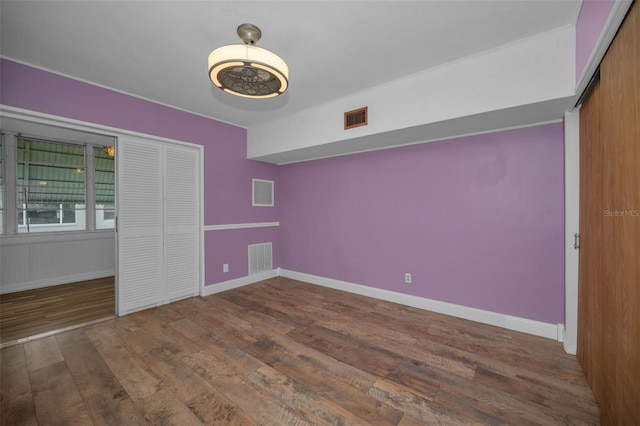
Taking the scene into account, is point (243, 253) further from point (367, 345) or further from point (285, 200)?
point (367, 345)

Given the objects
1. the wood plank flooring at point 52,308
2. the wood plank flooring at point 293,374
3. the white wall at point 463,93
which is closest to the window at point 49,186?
the wood plank flooring at point 52,308

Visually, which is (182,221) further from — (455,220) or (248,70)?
(455,220)

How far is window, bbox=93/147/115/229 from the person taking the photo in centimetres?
519

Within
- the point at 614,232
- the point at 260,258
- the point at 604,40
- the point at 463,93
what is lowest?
the point at 260,258

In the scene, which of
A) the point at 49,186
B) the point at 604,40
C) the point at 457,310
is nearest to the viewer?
the point at 604,40

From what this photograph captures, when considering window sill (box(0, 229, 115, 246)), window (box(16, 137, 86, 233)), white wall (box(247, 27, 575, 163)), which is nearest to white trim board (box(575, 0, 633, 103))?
white wall (box(247, 27, 575, 163))

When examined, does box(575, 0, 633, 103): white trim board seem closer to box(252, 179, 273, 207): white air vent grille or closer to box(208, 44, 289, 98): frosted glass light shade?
box(208, 44, 289, 98): frosted glass light shade

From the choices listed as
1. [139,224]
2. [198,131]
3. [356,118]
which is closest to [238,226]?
[139,224]

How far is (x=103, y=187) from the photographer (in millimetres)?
5277

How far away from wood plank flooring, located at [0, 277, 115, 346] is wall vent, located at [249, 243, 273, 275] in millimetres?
1971

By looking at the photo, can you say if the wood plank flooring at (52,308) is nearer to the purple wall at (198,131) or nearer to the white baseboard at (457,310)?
the purple wall at (198,131)

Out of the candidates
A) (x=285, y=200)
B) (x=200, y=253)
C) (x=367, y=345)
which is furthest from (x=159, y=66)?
(x=367, y=345)

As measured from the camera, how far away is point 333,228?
4.22 metres

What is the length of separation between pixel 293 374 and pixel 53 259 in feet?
17.2
